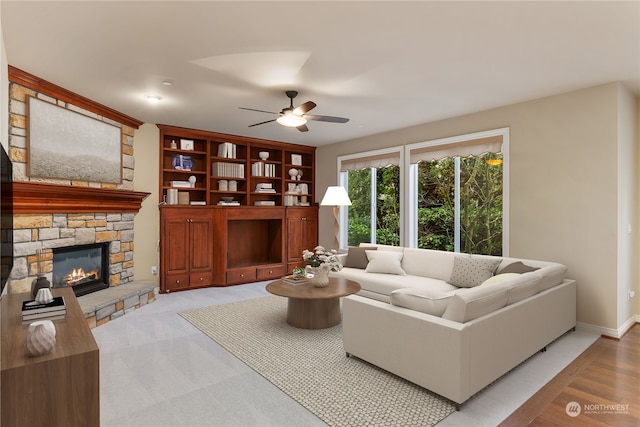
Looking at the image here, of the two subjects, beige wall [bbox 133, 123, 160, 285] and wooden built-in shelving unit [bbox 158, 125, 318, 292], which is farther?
wooden built-in shelving unit [bbox 158, 125, 318, 292]

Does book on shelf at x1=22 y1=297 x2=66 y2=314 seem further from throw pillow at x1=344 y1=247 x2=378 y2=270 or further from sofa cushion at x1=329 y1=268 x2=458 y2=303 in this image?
throw pillow at x1=344 y1=247 x2=378 y2=270

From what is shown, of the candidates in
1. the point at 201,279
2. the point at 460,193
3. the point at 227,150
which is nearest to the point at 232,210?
the point at 227,150

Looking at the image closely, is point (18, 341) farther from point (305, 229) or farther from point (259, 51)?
point (305, 229)

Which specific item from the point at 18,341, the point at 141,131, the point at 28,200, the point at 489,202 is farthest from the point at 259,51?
the point at 489,202

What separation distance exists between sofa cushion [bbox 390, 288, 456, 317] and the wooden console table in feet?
6.30

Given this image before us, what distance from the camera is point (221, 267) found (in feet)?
19.2

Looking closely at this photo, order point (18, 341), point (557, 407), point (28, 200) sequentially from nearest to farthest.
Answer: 1. point (18, 341)
2. point (557, 407)
3. point (28, 200)

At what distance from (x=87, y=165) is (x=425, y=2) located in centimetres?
401

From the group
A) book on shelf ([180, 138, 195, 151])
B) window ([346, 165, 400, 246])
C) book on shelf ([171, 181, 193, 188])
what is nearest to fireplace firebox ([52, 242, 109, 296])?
book on shelf ([171, 181, 193, 188])

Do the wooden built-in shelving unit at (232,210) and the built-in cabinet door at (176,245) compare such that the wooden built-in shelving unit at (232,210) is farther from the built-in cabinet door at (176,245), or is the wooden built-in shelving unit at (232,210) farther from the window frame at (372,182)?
the window frame at (372,182)

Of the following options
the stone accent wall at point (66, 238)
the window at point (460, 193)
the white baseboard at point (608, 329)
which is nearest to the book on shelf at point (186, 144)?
the stone accent wall at point (66, 238)

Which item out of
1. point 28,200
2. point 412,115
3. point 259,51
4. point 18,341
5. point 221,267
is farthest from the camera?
point 221,267

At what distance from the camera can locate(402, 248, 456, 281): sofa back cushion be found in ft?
14.8

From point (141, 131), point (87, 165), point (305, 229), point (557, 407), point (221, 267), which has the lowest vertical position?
point (557, 407)
